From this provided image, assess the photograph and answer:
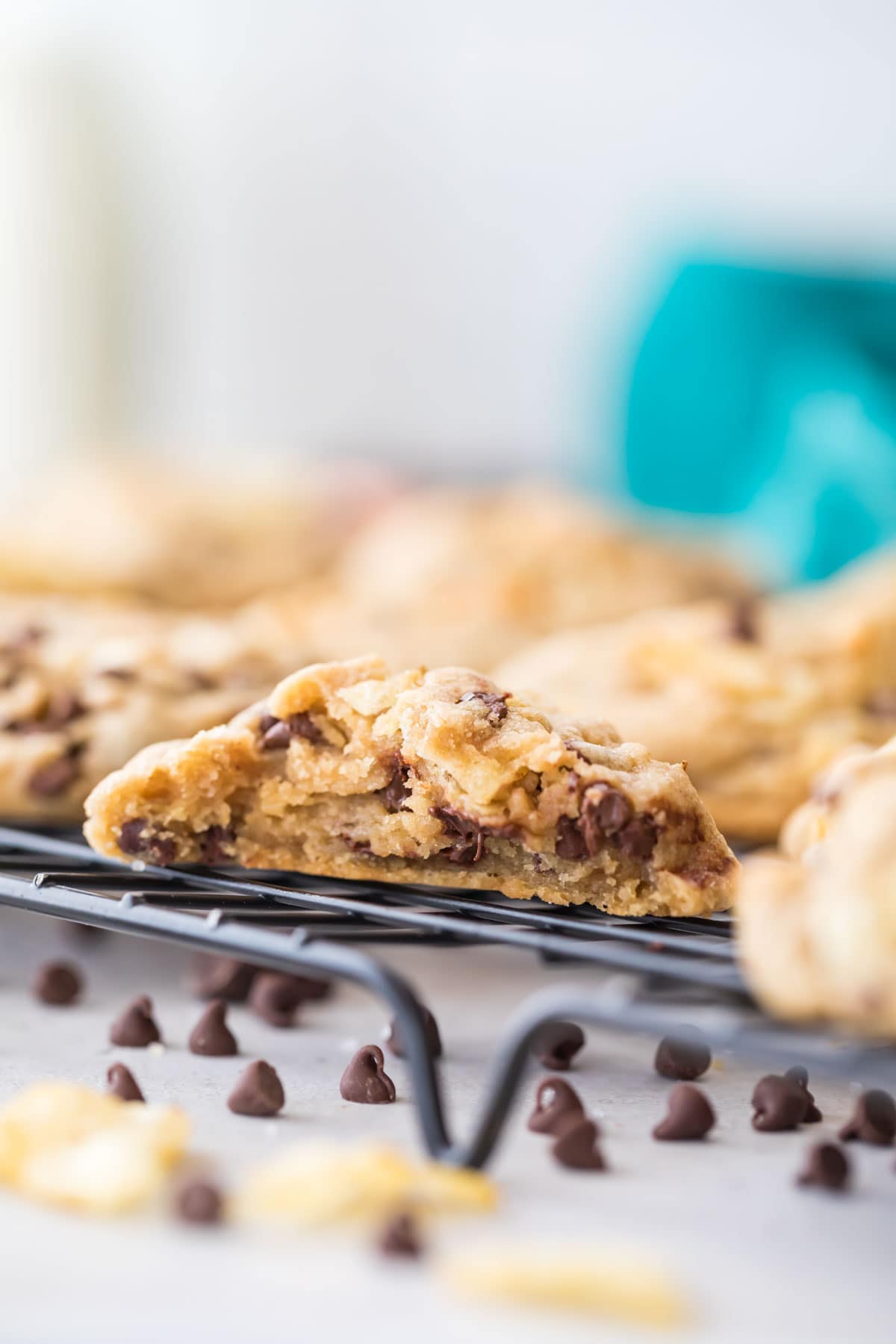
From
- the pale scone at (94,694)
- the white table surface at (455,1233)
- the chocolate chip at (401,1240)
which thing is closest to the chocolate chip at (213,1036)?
the white table surface at (455,1233)

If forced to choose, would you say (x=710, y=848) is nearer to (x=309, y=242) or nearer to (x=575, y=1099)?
(x=575, y=1099)

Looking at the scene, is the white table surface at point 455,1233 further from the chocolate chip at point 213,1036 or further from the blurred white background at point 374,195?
the blurred white background at point 374,195

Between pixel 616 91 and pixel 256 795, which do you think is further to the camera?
pixel 616 91

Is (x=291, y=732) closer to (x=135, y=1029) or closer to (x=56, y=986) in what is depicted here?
(x=135, y=1029)

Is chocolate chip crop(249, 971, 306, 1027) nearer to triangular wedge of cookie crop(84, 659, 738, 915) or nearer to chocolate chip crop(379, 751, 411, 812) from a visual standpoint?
triangular wedge of cookie crop(84, 659, 738, 915)

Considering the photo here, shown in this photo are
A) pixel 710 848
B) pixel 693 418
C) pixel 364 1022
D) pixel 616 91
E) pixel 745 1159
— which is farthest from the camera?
pixel 616 91

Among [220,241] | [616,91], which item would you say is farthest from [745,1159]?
[220,241]

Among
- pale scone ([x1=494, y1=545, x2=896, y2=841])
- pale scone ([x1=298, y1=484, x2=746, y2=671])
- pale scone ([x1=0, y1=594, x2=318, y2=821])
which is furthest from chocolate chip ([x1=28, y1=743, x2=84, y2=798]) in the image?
pale scone ([x1=494, y1=545, x2=896, y2=841])
